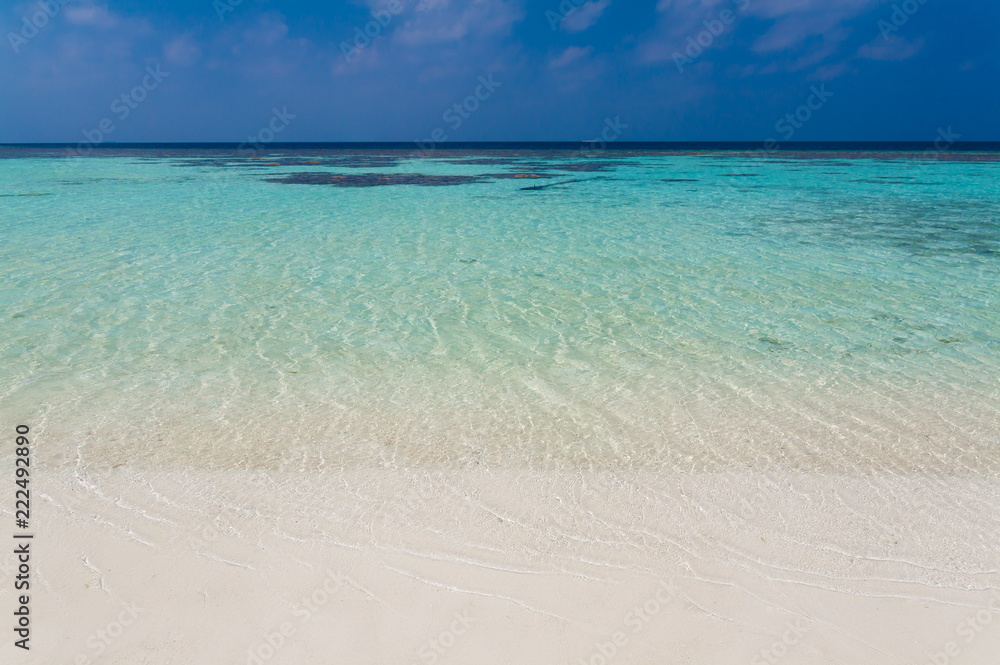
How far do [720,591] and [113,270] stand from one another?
31.2 feet

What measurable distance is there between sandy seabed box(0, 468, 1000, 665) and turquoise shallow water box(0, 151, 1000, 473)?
0.38 meters

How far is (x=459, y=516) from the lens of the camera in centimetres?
348

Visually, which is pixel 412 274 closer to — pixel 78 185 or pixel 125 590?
pixel 125 590

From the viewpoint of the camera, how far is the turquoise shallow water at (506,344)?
172 inches

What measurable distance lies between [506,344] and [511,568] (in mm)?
3443

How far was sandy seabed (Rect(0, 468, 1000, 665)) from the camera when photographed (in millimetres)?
2582

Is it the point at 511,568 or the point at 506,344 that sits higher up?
the point at 506,344

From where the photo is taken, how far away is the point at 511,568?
3041mm

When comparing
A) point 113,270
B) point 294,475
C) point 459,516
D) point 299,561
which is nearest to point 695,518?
point 459,516

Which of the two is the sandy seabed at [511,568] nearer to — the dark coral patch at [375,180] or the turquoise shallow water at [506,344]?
the turquoise shallow water at [506,344]

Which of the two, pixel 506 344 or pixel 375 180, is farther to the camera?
pixel 375 180

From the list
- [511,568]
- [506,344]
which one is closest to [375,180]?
[506,344]

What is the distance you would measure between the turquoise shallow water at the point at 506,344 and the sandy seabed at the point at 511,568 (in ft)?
1.25

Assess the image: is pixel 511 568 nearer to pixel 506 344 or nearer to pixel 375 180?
pixel 506 344
